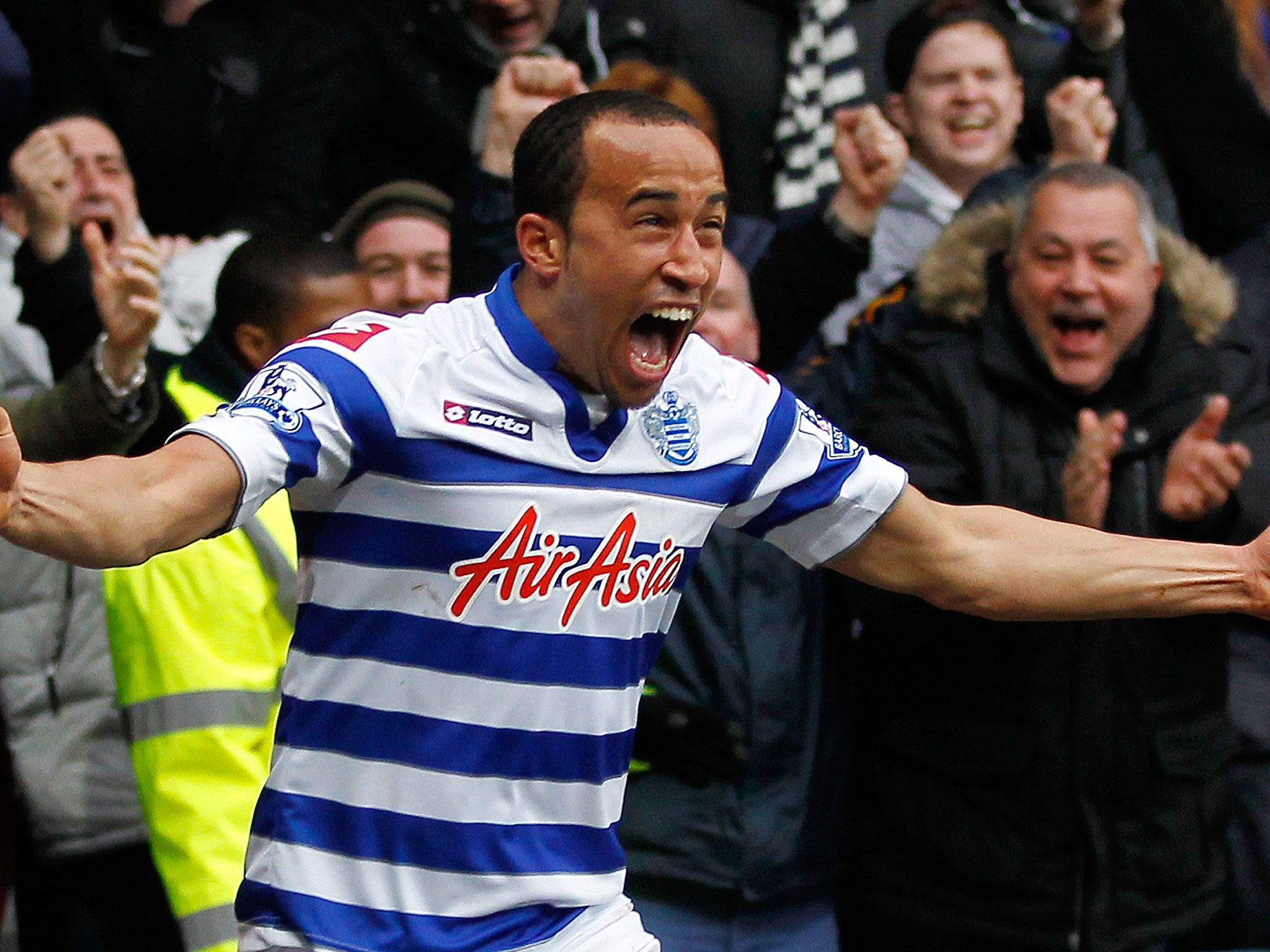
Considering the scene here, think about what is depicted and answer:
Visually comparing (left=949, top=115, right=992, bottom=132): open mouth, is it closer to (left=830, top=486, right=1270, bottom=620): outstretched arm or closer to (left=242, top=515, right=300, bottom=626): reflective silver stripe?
(left=830, top=486, right=1270, bottom=620): outstretched arm

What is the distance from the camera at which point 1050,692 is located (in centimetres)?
437

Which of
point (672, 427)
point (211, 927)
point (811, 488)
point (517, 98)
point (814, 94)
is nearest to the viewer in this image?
point (672, 427)

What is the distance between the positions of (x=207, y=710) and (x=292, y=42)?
3.13 meters

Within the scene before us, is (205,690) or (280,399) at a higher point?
(280,399)

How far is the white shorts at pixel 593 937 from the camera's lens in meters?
2.88

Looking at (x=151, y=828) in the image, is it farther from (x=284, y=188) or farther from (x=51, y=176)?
(x=284, y=188)

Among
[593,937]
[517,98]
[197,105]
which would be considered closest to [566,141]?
[593,937]

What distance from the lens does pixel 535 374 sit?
297 cm

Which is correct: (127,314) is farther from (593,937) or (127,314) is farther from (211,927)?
(593,937)

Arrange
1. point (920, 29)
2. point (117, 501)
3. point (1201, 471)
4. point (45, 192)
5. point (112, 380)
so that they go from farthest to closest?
point (920, 29)
point (45, 192)
point (1201, 471)
point (112, 380)
point (117, 501)

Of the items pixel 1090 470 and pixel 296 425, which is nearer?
pixel 296 425

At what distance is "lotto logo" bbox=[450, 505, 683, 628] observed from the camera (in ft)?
9.36

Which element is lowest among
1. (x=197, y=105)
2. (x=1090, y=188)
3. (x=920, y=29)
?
(x=1090, y=188)

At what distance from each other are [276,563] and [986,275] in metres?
2.03
